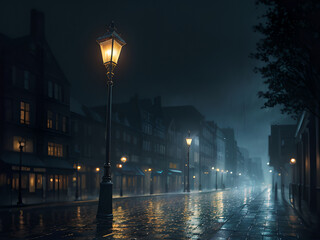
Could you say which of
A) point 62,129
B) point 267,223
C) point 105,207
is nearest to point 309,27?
point 267,223

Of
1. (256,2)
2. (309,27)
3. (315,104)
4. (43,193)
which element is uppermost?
(256,2)

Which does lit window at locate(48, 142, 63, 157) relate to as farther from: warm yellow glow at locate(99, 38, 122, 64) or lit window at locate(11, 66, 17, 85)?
warm yellow glow at locate(99, 38, 122, 64)

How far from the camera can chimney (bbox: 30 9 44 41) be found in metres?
37.8

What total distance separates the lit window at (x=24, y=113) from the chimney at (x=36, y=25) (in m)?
7.35

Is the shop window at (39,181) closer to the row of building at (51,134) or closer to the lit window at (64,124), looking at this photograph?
the row of building at (51,134)

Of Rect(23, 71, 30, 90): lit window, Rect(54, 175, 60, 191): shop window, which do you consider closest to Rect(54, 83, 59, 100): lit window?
Rect(23, 71, 30, 90): lit window

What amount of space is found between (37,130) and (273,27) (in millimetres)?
29257

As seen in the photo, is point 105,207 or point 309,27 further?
point 105,207

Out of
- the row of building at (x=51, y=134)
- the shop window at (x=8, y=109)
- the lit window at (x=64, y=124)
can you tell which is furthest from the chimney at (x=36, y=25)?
the lit window at (x=64, y=124)

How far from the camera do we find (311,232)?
39.9 ft

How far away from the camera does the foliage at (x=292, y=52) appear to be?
452 inches

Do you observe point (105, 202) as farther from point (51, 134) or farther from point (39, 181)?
point (51, 134)

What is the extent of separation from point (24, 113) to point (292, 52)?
28.5 meters

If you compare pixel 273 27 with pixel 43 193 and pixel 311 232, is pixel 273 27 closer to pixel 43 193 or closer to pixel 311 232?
pixel 311 232
